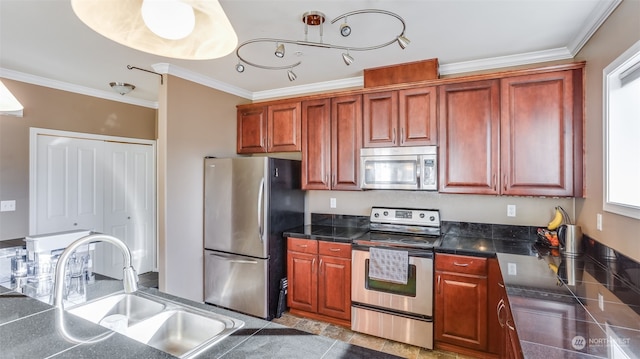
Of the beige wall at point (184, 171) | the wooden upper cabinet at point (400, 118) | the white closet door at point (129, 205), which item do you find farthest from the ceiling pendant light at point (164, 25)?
the white closet door at point (129, 205)

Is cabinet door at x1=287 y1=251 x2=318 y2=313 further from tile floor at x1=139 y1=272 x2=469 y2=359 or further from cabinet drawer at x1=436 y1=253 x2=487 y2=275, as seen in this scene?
cabinet drawer at x1=436 y1=253 x2=487 y2=275

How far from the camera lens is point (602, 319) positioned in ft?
4.14

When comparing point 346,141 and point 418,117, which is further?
point 346,141

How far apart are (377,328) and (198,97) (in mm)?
2873

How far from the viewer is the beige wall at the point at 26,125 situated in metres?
3.17

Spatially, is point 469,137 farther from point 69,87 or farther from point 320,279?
point 69,87

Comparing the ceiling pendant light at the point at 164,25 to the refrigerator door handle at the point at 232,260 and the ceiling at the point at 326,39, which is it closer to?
the ceiling at the point at 326,39

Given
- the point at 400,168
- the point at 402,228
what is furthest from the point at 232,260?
the point at 400,168

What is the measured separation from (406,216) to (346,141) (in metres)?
0.96

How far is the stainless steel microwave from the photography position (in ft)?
9.23

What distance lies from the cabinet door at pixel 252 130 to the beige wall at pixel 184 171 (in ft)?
0.86

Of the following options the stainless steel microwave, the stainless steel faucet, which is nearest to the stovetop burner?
the stainless steel microwave

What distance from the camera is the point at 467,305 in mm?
2432

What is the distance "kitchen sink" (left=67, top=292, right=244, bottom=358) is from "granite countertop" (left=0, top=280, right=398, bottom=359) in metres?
0.16
